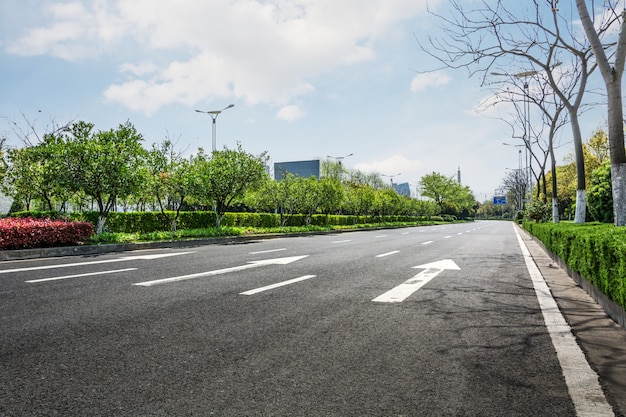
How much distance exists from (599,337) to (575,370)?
4.03 ft

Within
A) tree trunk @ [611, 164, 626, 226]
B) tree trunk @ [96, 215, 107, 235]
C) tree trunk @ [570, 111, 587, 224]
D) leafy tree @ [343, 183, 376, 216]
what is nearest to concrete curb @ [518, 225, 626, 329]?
tree trunk @ [611, 164, 626, 226]

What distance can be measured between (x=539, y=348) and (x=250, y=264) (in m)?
6.83

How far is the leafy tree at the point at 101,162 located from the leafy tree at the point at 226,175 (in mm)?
4598

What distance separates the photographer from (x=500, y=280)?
7879mm

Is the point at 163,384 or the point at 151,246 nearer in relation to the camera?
the point at 163,384

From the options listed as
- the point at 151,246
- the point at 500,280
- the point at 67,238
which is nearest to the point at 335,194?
the point at 151,246

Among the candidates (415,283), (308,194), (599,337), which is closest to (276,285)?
(415,283)

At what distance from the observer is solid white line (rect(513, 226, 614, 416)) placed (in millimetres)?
2672

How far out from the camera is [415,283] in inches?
290

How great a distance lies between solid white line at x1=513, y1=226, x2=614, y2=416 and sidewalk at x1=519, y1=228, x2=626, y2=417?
2.1 inches

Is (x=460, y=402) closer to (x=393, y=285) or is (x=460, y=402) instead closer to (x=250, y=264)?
(x=393, y=285)

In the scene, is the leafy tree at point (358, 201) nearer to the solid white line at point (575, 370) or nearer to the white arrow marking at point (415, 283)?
the white arrow marking at point (415, 283)

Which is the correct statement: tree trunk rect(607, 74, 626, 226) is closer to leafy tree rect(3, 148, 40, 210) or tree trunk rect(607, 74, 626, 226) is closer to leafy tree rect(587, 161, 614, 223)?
leafy tree rect(587, 161, 614, 223)

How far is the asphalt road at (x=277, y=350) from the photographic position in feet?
8.79
